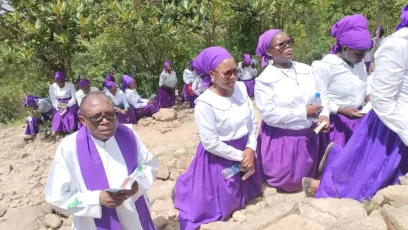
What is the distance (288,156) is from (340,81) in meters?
0.78

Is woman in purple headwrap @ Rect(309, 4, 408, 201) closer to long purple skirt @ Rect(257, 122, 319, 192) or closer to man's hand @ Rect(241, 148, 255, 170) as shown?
long purple skirt @ Rect(257, 122, 319, 192)

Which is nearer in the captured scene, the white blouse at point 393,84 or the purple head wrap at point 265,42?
the white blouse at point 393,84

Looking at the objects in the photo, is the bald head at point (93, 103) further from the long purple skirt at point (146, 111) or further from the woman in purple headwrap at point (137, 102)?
the long purple skirt at point (146, 111)

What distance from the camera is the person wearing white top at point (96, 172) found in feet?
7.49

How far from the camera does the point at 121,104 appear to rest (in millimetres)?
8469

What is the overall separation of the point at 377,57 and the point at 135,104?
6796 millimetres

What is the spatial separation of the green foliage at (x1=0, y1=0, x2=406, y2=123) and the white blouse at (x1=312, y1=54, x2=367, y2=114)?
18.1 ft

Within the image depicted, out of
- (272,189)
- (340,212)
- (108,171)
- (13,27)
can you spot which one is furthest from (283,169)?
(13,27)

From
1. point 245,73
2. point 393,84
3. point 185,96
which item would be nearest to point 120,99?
point 185,96

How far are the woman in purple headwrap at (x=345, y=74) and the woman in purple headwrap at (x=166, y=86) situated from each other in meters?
6.48

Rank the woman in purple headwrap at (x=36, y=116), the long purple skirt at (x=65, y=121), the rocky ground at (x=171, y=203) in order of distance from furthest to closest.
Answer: the woman in purple headwrap at (x=36, y=116) → the long purple skirt at (x=65, y=121) → the rocky ground at (x=171, y=203)

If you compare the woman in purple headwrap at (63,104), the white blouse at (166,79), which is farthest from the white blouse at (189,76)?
the woman in purple headwrap at (63,104)

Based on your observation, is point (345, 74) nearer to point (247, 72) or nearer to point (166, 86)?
point (166, 86)

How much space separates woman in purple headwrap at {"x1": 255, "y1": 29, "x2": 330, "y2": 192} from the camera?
3.32m
